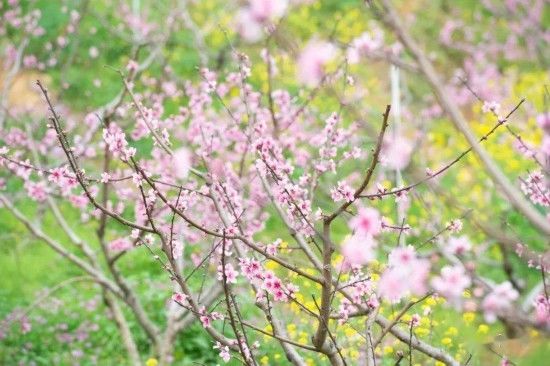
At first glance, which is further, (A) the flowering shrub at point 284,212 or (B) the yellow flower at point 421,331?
(B) the yellow flower at point 421,331

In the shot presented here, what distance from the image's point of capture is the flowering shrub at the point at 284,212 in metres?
2.12

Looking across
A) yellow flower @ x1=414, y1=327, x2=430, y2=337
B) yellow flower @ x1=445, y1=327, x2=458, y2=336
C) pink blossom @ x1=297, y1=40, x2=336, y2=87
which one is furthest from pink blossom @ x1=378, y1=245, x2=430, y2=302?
yellow flower @ x1=445, y1=327, x2=458, y2=336

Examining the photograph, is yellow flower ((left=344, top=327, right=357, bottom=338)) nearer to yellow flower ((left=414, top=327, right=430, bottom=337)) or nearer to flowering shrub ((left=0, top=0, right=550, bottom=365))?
flowering shrub ((left=0, top=0, right=550, bottom=365))

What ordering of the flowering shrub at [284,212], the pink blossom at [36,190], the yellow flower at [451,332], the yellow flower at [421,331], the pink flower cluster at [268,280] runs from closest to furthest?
the flowering shrub at [284,212] → the pink flower cluster at [268,280] → the yellow flower at [421,331] → the pink blossom at [36,190] → the yellow flower at [451,332]

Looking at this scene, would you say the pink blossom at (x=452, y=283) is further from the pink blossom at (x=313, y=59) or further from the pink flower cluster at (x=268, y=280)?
the pink flower cluster at (x=268, y=280)

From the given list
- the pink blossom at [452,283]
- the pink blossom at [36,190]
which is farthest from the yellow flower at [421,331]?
the pink blossom at [36,190]

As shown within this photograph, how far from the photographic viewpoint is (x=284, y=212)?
4.12 metres

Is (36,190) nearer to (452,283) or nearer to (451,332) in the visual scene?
(451,332)

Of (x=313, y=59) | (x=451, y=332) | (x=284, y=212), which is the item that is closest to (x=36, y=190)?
(x=284, y=212)

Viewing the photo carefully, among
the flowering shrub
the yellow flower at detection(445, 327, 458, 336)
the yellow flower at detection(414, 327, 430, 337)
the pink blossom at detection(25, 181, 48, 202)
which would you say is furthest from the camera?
the yellow flower at detection(445, 327, 458, 336)

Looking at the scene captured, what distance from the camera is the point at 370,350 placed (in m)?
3.35

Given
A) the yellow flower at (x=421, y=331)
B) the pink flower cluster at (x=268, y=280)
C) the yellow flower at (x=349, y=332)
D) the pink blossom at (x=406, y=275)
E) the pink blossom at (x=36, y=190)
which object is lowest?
the pink blossom at (x=406, y=275)

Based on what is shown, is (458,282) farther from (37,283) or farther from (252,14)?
(37,283)

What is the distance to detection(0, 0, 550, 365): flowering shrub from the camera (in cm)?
212
